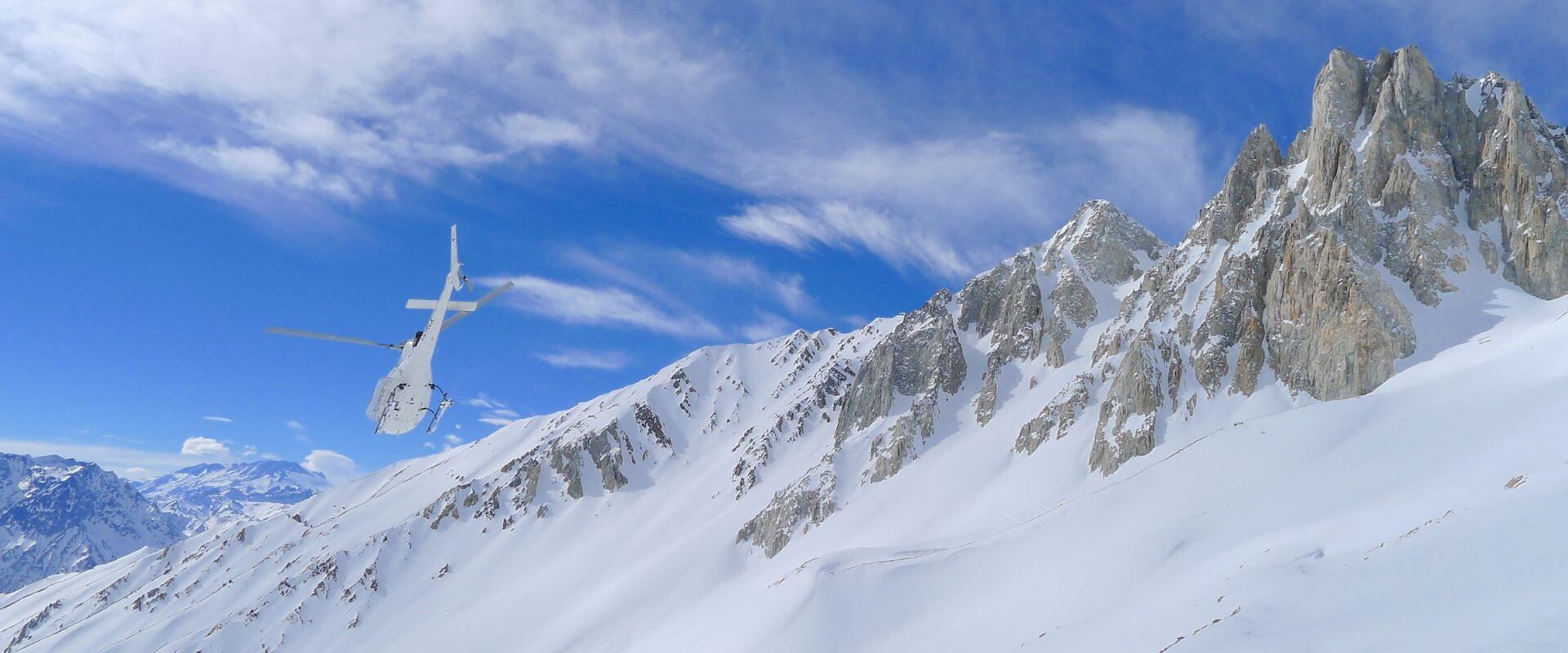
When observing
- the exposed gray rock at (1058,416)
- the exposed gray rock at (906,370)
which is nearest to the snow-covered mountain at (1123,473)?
the exposed gray rock at (1058,416)

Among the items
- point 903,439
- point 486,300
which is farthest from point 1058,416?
point 486,300

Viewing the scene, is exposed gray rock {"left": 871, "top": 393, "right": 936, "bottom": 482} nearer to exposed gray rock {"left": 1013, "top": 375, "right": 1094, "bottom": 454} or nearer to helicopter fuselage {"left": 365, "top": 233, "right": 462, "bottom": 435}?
exposed gray rock {"left": 1013, "top": 375, "right": 1094, "bottom": 454}

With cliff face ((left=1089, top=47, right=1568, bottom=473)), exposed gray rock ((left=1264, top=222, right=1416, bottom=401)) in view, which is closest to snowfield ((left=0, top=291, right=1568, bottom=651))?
exposed gray rock ((left=1264, top=222, right=1416, bottom=401))

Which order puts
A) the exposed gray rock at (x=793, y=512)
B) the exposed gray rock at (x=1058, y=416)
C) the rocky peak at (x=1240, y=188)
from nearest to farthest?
the exposed gray rock at (x=1058, y=416) → the rocky peak at (x=1240, y=188) → the exposed gray rock at (x=793, y=512)

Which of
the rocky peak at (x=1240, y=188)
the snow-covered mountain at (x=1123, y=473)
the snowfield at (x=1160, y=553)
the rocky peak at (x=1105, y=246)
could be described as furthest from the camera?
the rocky peak at (x=1105, y=246)

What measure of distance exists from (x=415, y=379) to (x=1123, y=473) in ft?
228

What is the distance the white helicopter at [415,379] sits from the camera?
108 ft

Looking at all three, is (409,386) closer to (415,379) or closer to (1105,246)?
(415,379)

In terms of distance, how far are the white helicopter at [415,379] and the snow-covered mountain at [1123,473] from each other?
2975cm

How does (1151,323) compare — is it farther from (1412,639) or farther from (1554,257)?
(1412,639)

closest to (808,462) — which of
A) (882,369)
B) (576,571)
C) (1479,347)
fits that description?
(882,369)

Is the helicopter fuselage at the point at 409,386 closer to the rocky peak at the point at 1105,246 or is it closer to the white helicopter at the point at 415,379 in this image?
the white helicopter at the point at 415,379

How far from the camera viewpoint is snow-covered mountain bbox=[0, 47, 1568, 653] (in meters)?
30.8

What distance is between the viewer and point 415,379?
33.2 metres
